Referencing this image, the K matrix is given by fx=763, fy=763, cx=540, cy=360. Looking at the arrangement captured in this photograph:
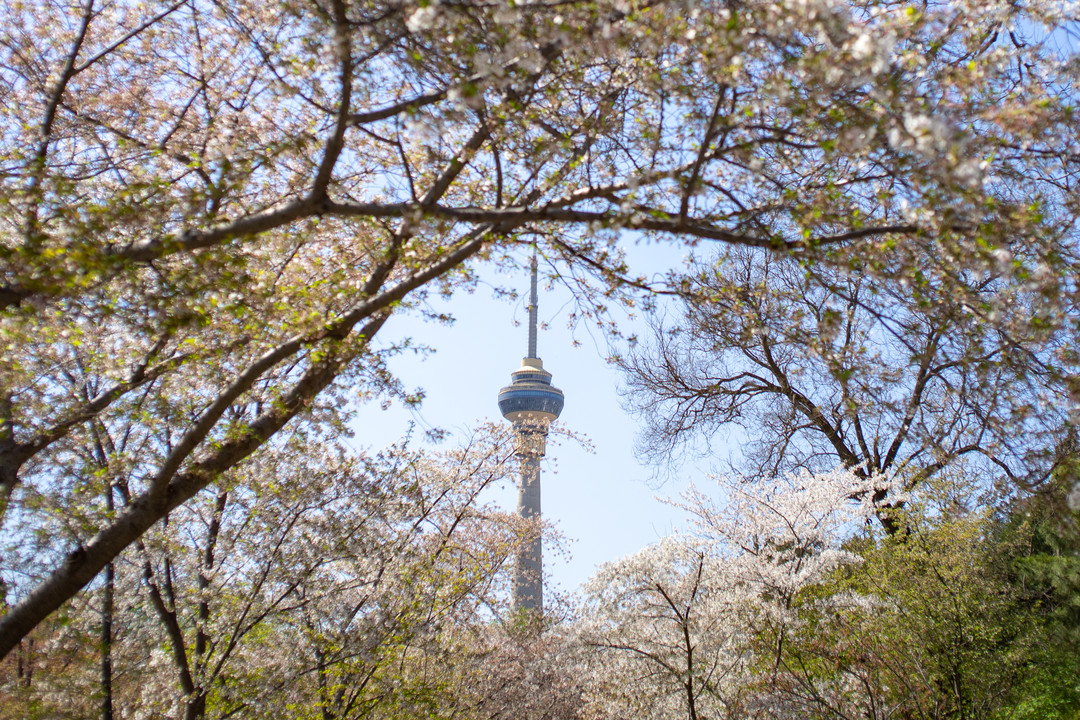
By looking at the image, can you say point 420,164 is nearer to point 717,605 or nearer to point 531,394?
point 717,605

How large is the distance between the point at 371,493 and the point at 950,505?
8.20 m

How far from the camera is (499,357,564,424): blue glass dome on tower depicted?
60.3 meters

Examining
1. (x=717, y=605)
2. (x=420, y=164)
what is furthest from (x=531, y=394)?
(x=420, y=164)

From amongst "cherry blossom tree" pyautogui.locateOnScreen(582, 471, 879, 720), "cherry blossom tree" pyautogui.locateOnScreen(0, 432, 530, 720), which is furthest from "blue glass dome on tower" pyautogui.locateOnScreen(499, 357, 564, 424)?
"cherry blossom tree" pyautogui.locateOnScreen(0, 432, 530, 720)

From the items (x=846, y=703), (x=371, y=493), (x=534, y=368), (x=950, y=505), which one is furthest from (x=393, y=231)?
(x=534, y=368)

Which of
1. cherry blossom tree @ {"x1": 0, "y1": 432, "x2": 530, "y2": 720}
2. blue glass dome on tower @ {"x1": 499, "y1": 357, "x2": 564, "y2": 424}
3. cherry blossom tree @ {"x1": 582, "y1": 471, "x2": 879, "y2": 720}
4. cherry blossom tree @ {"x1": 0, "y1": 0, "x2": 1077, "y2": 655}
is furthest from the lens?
blue glass dome on tower @ {"x1": 499, "y1": 357, "x2": 564, "y2": 424}

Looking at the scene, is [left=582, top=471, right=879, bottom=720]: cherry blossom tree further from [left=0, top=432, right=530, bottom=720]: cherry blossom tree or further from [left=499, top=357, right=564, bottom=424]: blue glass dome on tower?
[left=499, top=357, right=564, bottom=424]: blue glass dome on tower

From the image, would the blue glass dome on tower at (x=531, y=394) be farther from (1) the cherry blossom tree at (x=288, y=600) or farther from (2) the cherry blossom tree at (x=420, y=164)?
(2) the cherry blossom tree at (x=420, y=164)

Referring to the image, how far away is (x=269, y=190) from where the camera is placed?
20.8 ft

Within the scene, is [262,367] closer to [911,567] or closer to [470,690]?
[470,690]

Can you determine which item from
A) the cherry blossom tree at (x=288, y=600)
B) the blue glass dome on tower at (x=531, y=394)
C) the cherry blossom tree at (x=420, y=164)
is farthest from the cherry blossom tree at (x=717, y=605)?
the blue glass dome on tower at (x=531, y=394)

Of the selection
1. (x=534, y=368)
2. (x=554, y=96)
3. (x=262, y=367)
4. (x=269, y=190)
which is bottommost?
(x=262, y=367)

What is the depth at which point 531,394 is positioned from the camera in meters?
60.3

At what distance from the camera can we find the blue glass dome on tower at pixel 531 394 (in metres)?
60.3
